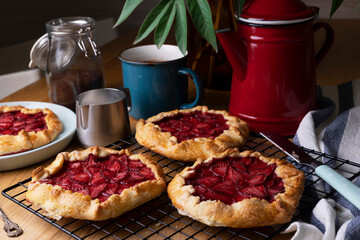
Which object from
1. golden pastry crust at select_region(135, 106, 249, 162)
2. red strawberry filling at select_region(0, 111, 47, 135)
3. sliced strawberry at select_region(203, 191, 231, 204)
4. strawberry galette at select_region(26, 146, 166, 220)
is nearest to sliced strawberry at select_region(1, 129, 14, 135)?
red strawberry filling at select_region(0, 111, 47, 135)

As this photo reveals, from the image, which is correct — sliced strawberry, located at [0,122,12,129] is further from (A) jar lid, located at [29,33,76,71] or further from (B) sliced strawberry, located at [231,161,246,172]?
Result: (B) sliced strawberry, located at [231,161,246,172]

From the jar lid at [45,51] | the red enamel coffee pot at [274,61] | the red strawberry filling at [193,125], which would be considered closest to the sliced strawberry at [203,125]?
the red strawberry filling at [193,125]

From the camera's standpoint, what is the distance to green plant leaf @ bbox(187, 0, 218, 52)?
0.97 meters

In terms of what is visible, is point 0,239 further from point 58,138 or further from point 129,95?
point 129,95

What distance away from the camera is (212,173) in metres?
1.09

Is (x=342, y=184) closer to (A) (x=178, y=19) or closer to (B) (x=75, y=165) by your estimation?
(A) (x=178, y=19)

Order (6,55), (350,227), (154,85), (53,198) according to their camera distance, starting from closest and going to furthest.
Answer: (350,227) → (53,198) → (154,85) → (6,55)

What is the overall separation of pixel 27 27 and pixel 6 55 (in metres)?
0.94

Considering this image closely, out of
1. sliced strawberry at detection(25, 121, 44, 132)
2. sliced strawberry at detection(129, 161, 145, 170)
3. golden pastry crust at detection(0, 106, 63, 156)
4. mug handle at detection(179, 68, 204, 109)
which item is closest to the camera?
sliced strawberry at detection(129, 161, 145, 170)

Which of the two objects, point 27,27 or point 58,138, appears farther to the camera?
point 27,27

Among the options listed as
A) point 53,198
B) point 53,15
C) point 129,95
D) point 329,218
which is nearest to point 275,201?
point 329,218

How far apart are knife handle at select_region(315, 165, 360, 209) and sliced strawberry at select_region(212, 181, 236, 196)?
0.20 meters

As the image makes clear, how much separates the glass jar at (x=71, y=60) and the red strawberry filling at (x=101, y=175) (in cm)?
42

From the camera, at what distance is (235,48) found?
1327mm
